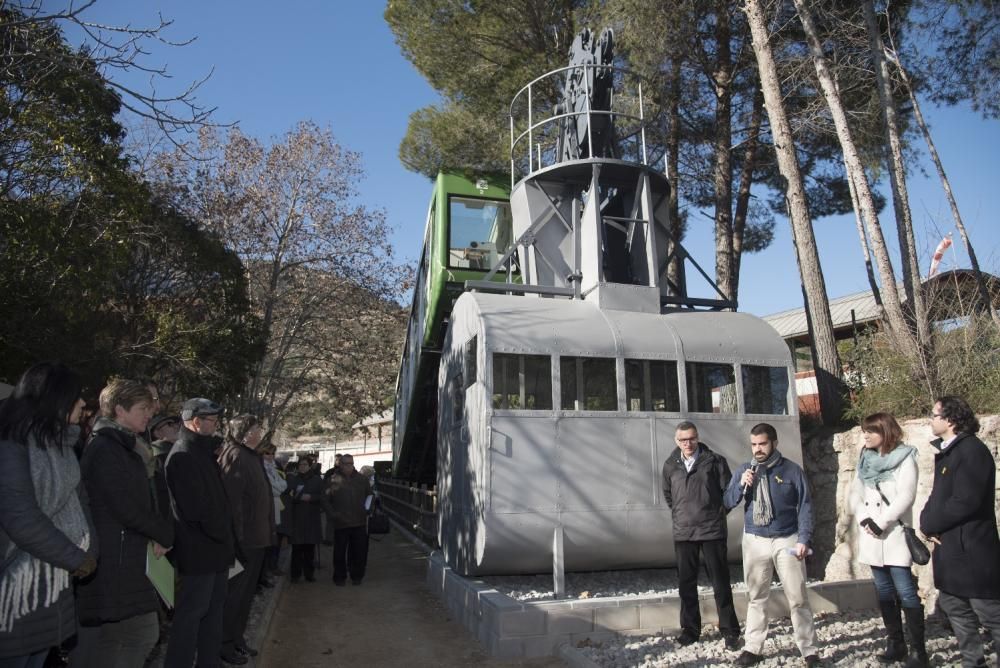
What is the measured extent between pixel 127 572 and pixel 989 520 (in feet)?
15.8

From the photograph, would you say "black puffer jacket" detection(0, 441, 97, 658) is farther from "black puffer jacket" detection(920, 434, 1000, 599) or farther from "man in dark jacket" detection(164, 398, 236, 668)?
"black puffer jacket" detection(920, 434, 1000, 599)

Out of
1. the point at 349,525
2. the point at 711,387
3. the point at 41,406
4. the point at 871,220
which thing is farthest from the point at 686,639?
the point at 871,220

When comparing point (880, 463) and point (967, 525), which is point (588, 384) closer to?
point (880, 463)

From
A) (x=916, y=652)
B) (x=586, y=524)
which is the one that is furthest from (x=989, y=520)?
(x=586, y=524)

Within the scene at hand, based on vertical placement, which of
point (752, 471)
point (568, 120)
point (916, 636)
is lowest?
point (916, 636)

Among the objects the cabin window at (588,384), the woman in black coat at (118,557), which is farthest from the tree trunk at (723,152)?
the woman in black coat at (118,557)

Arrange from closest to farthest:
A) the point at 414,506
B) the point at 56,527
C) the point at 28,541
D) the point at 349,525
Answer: the point at 28,541 < the point at 56,527 < the point at 349,525 < the point at 414,506

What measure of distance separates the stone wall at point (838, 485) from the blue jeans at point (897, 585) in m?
2.09

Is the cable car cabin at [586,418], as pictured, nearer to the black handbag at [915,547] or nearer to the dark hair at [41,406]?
the black handbag at [915,547]

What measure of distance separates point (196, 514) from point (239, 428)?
1.92 meters

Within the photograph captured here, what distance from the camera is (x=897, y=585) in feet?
16.1

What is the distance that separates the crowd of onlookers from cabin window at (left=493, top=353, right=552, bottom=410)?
271 centimetres

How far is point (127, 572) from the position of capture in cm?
338

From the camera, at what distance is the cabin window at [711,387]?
754cm
